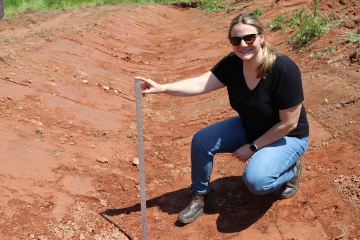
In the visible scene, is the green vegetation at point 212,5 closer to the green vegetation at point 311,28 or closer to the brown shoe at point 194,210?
the green vegetation at point 311,28

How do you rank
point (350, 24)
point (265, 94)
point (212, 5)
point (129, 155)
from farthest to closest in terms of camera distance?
point (212, 5)
point (350, 24)
point (129, 155)
point (265, 94)

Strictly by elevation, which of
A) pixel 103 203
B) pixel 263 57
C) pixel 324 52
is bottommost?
pixel 103 203

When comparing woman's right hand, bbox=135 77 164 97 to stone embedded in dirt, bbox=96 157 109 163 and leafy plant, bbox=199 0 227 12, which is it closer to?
stone embedded in dirt, bbox=96 157 109 163

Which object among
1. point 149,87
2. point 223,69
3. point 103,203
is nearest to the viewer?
point 149,87

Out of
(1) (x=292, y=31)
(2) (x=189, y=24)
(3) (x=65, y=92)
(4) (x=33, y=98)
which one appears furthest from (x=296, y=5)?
(4) (x=33, y=98)

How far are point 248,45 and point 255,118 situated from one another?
0.63 meters

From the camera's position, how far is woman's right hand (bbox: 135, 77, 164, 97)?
2.82 m

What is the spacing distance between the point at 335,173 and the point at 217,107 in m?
2.95

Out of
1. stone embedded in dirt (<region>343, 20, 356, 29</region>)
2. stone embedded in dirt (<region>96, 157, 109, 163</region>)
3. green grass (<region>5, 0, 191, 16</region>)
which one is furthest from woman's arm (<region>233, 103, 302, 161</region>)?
green grass (<region>5, 0, 191, 16</region>)

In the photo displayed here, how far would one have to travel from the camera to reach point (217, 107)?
609cm

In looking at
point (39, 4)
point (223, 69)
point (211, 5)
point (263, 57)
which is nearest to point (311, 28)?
point (223, 69)

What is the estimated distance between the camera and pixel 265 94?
2785mm

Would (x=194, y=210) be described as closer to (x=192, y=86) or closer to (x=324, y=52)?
(x=192, y=86)

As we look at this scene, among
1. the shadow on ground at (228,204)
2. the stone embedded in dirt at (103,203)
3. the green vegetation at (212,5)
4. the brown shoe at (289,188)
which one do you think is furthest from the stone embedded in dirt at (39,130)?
the green vegetation at (212,5)
